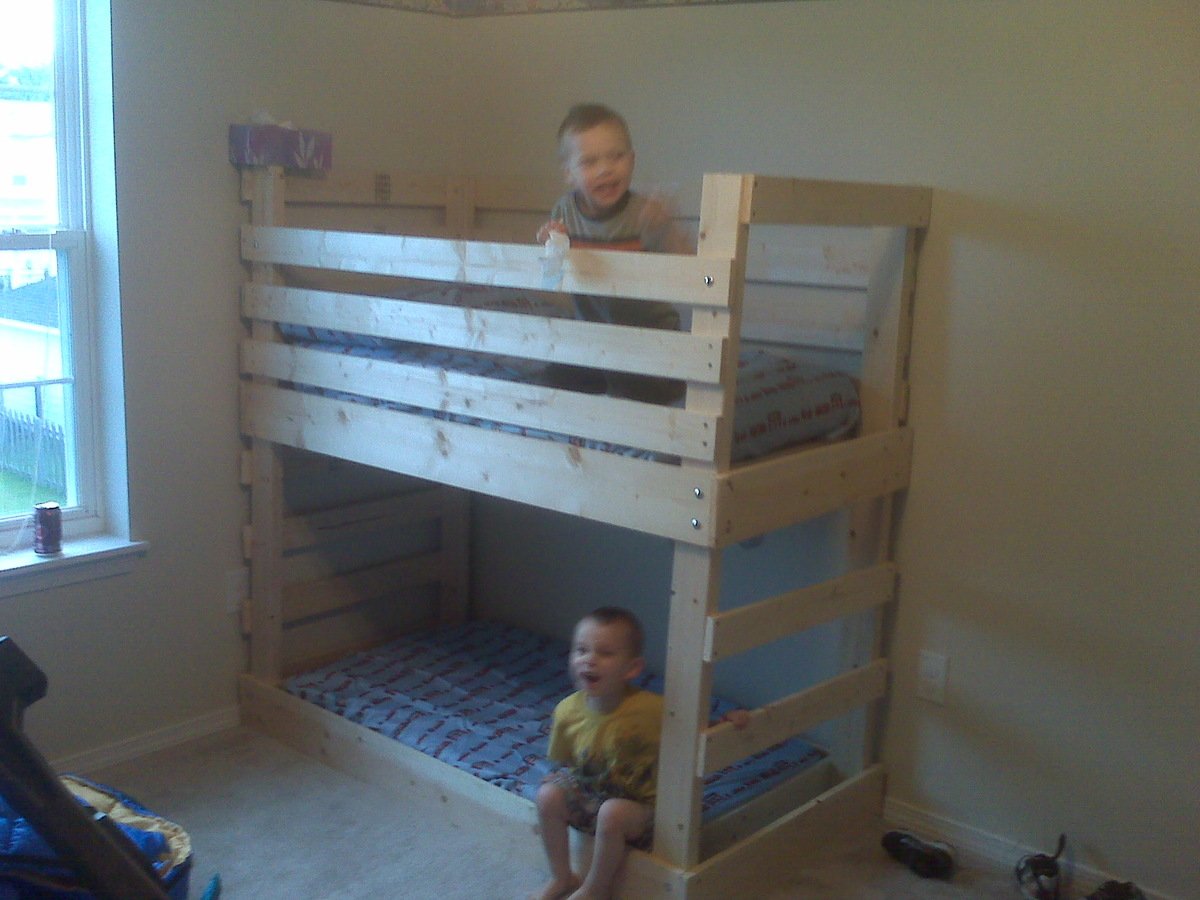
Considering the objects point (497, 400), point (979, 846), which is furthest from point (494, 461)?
point (979, 846)

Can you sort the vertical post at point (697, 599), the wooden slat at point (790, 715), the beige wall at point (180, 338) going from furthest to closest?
the beige wall at point (180, 338), the wooden slat at point (790, 715), the vertical post at point (697, 599)

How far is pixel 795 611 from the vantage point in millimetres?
2361

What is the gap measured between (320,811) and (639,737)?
0.80 meters

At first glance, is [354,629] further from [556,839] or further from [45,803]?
[45,803]

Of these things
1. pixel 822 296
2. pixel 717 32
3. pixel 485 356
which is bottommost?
pixel 485 356

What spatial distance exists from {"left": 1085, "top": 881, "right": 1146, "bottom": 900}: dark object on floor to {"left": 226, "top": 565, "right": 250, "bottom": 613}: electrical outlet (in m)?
2.07

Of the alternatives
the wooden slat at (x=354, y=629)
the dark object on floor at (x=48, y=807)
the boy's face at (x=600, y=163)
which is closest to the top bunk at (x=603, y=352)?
the boy's face at (x=600, y=163)

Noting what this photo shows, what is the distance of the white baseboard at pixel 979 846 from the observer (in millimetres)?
2439

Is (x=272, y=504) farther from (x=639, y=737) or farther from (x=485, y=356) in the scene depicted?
(x=639, y=737)

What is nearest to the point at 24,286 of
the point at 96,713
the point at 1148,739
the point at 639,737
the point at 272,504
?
the point at 272,504

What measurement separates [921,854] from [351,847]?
3.89 feet

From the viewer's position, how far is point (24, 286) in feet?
8.73

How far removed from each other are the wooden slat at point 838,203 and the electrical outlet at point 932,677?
94 cm

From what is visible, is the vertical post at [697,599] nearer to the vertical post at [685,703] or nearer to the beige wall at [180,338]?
the vertical post at [685,703]
